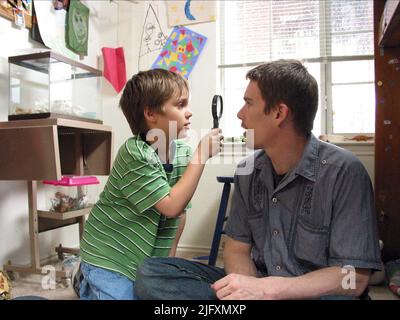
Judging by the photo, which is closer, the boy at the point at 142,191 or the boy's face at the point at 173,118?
the boy at the point at 142,191

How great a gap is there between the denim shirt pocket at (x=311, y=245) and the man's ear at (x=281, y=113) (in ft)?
0.85

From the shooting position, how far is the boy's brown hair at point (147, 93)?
1138 mm

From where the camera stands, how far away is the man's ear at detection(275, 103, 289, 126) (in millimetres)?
944

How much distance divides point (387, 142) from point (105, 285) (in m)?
1.54

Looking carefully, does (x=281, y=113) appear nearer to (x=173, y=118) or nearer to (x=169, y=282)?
(x=173, y=118)

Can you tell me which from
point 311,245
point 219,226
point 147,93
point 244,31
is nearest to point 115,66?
point 244,31

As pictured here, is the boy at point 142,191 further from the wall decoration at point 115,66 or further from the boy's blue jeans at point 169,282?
the wall decoration at point 115,66

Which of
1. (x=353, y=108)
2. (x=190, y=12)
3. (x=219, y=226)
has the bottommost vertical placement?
(x=219, y=226)

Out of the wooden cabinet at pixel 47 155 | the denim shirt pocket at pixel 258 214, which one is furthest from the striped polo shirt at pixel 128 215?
the wooden cabinet at pixel 47 155

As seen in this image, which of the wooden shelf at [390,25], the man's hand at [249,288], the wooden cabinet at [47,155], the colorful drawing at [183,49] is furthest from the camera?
the colorful drawing at [183,49]

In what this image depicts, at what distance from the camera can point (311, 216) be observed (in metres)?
0.88

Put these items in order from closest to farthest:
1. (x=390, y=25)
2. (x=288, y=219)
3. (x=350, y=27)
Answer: (x=288, y=219) < (x=390, y=25) < (x=350, y=27)

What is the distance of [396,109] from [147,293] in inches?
61.4

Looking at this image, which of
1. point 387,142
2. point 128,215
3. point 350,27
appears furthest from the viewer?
point 350,27
